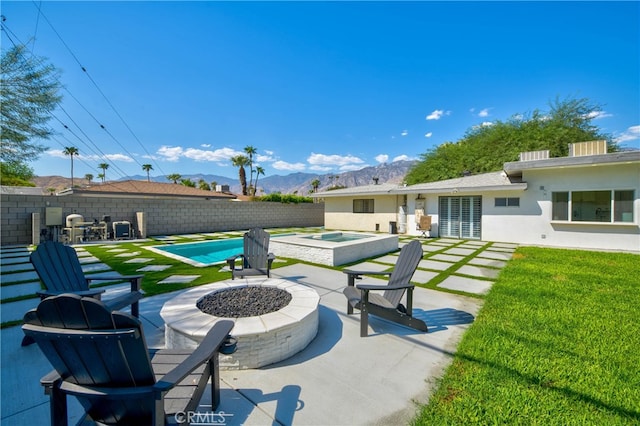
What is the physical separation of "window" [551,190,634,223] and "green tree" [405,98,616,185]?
9.15m

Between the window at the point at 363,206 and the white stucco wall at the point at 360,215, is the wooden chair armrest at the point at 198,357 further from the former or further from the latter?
the window at the point at 363,206

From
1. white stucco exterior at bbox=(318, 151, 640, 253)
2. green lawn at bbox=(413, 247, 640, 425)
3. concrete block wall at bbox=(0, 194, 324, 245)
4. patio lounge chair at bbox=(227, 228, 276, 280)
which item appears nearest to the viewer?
green lawn at bbox=(413, 247, 640, 425)

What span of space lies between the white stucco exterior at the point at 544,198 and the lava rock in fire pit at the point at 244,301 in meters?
12.1

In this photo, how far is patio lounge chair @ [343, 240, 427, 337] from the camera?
3.12 m

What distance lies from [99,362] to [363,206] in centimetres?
1722

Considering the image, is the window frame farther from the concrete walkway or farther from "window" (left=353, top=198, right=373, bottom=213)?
the concrete walkway

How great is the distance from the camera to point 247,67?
1460cm

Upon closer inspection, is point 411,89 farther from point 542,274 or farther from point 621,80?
point 542,274

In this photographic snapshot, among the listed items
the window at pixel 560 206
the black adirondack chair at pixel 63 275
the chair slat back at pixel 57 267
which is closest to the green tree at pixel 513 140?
the window at pixel 560 206

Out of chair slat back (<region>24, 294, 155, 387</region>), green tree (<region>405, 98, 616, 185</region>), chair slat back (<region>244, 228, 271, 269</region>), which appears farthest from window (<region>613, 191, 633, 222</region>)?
chair slat back (<region>24, 294, 155, 387</region>)

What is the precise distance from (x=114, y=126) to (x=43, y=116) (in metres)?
15.6

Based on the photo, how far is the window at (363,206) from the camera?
17575 mm

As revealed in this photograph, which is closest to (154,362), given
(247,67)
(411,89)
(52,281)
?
(52,281)

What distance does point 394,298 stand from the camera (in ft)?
11.4
